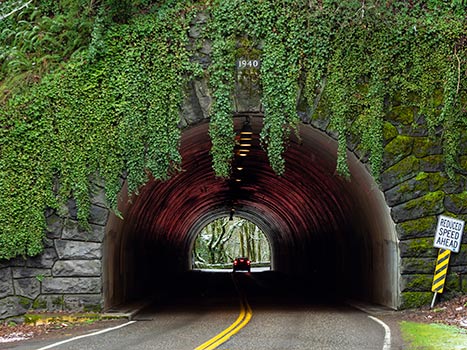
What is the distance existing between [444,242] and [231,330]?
5.67m

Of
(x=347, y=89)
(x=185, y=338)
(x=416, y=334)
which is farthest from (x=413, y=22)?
(x=185, y=338)

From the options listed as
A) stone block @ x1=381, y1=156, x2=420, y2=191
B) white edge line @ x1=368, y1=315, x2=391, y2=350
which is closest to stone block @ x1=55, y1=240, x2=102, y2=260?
white edge line @ x1=368, y1=315, x2=391, y2=350

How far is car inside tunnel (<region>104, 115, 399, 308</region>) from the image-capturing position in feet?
62.2

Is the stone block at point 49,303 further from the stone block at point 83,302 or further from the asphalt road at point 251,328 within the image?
the asphalt road at point 251,328

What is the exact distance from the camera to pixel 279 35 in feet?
58.0

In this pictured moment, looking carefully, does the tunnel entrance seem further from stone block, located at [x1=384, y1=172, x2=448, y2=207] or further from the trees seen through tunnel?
stone block, located at [x1=384, y1=172, x2=448, y2=207]

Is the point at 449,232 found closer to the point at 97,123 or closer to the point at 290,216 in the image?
the point at 97,123

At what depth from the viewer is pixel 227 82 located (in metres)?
17.8

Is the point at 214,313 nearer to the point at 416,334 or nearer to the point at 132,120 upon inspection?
the point at 132,120

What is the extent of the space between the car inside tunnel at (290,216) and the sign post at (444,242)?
932mm

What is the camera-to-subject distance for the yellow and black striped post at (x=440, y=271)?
1747cm

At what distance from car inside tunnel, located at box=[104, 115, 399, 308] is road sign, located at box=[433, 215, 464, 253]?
107cm

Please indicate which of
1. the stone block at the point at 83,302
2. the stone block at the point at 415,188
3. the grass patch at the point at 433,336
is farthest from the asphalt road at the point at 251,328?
A: the stone block at the point at 415,188

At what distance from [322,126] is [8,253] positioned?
7615mm
